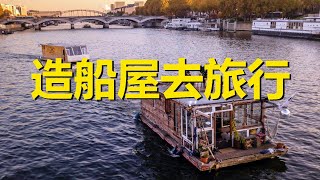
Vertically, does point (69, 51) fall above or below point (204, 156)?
above

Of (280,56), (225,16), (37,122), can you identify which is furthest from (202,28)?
Result: (37,122)

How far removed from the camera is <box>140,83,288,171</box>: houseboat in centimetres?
2275

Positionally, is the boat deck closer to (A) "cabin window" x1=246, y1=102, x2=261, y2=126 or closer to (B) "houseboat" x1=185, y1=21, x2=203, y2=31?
(A) "cabin window" x1=246, y1=102, x2=261, y2=126

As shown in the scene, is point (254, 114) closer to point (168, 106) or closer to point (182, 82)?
point (182, 82)

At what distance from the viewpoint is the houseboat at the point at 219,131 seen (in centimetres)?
2275

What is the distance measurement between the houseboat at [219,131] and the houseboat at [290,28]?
Answer: 9633 centimetres

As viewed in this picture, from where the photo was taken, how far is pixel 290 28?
124 m

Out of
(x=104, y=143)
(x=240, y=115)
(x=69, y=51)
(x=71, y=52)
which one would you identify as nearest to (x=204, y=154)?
(x=240, y=115)

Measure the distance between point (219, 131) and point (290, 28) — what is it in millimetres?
110369

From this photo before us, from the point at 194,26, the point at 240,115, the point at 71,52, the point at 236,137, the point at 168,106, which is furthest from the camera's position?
the point at 194,26

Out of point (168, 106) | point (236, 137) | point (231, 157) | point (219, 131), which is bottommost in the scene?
point (231, 157)

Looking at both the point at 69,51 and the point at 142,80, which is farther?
the point at 69,51

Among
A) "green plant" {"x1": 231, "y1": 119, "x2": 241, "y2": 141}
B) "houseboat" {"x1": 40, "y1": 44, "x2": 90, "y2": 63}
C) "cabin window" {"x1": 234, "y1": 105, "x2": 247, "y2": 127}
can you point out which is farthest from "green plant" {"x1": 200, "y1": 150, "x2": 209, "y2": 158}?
"houseboat" {"x1": 40, "y1": 44, "x2": 90, "y2": 63}

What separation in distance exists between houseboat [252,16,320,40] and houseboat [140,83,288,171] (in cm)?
9633
